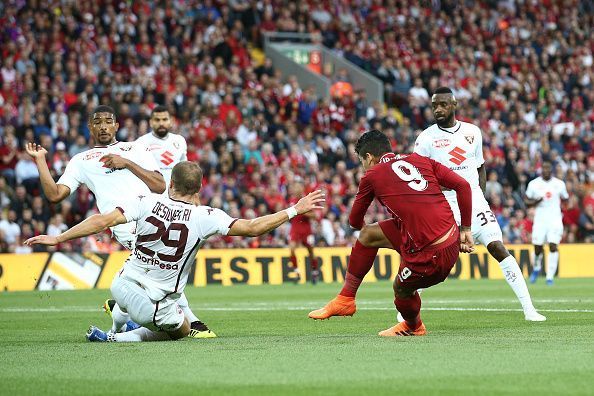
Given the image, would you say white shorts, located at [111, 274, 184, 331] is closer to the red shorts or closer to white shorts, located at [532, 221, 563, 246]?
the red shorts

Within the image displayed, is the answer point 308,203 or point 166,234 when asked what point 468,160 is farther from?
point 166,234

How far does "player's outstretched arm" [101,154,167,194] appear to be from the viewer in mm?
11727

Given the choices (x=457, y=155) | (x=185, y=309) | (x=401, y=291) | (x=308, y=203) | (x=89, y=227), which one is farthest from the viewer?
(x=457, y=155)

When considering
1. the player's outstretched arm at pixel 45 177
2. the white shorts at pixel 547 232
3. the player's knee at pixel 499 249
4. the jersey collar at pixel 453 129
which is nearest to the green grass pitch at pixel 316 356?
the player's knee at pixel 499 249

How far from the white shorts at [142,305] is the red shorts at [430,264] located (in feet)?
6.85

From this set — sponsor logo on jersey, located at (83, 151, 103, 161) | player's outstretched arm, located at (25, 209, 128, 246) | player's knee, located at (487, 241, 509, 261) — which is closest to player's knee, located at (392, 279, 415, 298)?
player's knee, located at (487, 241, 509, 261)

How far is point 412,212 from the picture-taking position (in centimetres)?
1055

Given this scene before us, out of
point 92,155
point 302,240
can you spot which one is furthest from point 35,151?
point 302,240

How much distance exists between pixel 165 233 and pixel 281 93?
2183cm

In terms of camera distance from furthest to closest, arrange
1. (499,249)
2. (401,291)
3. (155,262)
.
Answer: (499,249) < (401,291) < (155,262)

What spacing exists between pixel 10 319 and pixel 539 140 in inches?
878

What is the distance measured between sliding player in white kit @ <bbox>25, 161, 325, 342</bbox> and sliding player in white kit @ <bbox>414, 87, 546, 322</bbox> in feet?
11.5

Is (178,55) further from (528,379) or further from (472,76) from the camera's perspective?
(528,379)

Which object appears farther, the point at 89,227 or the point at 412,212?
the point at 412,212
